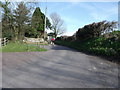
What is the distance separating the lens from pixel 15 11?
1927 cm

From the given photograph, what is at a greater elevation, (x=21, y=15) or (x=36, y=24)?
(x=21, y=15)

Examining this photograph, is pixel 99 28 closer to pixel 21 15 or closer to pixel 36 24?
pixel 21 15

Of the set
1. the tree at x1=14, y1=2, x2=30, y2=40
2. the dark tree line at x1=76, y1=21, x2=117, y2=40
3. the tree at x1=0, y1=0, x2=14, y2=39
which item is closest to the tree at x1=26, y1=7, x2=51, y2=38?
the tree at x1=14, y1=2, x2=30, y2=40

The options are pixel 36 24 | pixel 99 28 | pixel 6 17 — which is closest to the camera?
pixel 99 28

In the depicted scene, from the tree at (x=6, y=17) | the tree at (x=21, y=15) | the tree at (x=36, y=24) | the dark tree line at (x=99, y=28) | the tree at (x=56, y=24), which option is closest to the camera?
the dark tree line at (x=99, y=28)

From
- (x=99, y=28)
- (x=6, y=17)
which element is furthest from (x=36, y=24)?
(x=99, y=28)

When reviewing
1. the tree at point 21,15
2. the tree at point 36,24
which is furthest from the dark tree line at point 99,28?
the tree at point 36,24

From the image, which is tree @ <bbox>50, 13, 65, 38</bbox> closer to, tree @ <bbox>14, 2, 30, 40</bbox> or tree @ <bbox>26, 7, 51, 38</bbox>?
tree @ <bbox>26, 7, 51, 38</bbox>

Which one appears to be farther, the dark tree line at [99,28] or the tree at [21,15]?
the tree at [21,15]

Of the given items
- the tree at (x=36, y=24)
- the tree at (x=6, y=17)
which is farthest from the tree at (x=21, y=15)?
the tree at (x=36, y=24)

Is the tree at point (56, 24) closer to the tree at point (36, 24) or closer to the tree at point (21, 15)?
the tree at point (36, 24)

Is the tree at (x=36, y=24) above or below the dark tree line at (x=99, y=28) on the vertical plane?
above

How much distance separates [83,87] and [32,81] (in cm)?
148

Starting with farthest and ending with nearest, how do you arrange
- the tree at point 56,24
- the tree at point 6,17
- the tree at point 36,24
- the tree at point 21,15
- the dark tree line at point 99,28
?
the tree at point 56,24 → the tree at point 36,24 → the tree at point 21,15 → the tree at point 6,17 → the dark tree line at point 99,28
